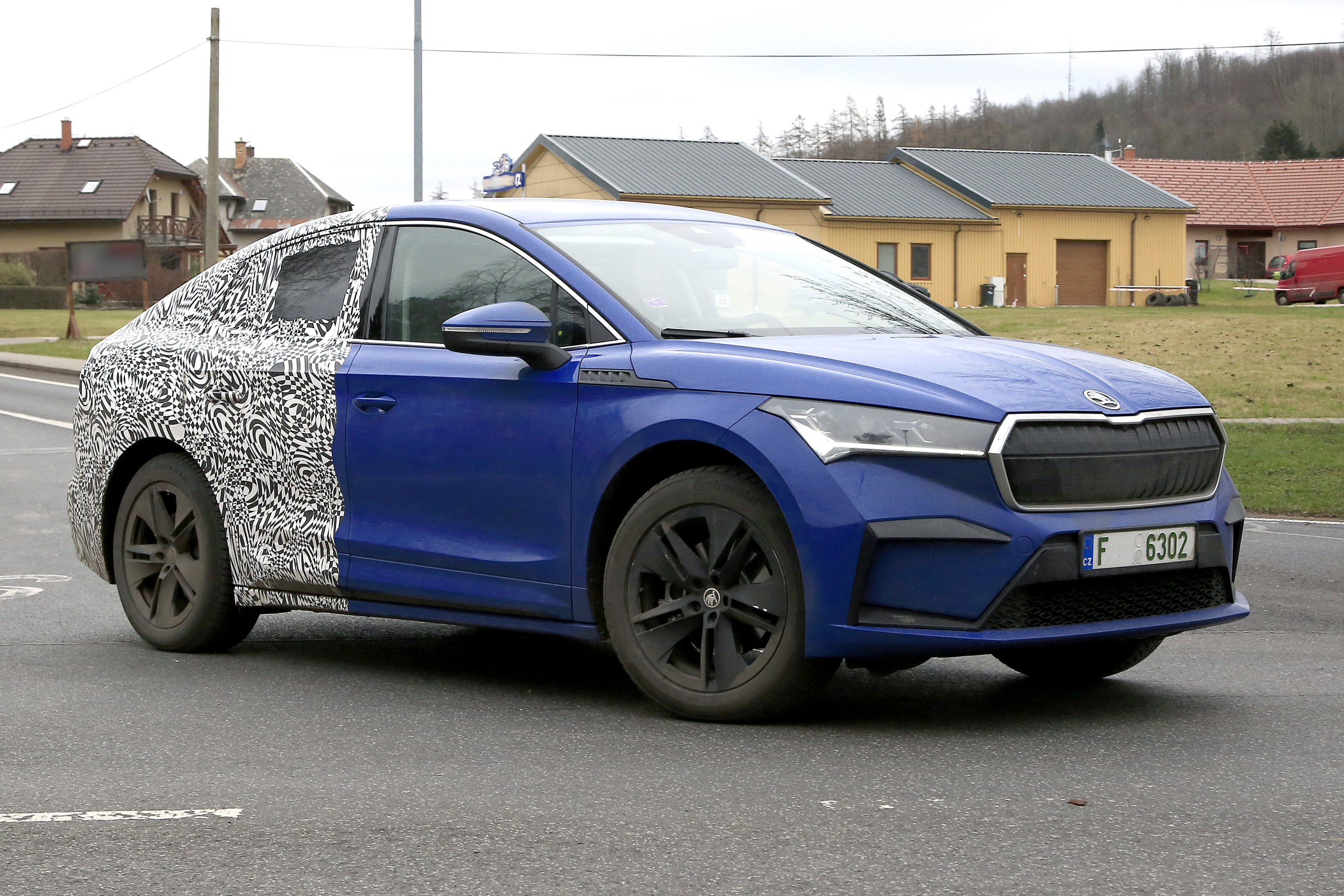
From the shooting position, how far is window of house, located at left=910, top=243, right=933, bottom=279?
55.1 m

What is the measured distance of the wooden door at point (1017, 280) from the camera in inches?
2232

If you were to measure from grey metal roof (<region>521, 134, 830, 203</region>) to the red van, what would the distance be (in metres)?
16.0

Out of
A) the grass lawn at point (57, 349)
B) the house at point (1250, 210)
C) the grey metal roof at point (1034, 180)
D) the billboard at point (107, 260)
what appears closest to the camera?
the grass lawn at point (57, 349)

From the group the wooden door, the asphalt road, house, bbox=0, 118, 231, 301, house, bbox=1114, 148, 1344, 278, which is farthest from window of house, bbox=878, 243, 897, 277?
the asphalt road

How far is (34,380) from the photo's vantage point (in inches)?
1198

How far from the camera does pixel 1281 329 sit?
110ft

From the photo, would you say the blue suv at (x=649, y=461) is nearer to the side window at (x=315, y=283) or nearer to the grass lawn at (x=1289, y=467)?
the side window at (x=315, y=283)

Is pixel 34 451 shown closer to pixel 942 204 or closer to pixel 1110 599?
pixel 1110 599

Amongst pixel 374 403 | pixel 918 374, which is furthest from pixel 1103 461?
pixel 374 403

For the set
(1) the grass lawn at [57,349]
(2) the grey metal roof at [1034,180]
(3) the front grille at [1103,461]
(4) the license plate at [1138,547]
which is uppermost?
(2) the grey metal roof at [1034,180]

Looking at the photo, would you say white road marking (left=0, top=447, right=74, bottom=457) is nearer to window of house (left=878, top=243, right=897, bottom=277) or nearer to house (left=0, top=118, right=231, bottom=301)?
window of house (left=878, top=243, right=897, bottom=277)

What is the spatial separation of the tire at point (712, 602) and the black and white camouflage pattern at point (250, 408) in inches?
55.3

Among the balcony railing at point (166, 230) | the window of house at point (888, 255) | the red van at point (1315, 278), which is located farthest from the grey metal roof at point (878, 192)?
the balcony railing at point (166, 230)

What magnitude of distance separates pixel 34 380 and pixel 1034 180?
125ft
